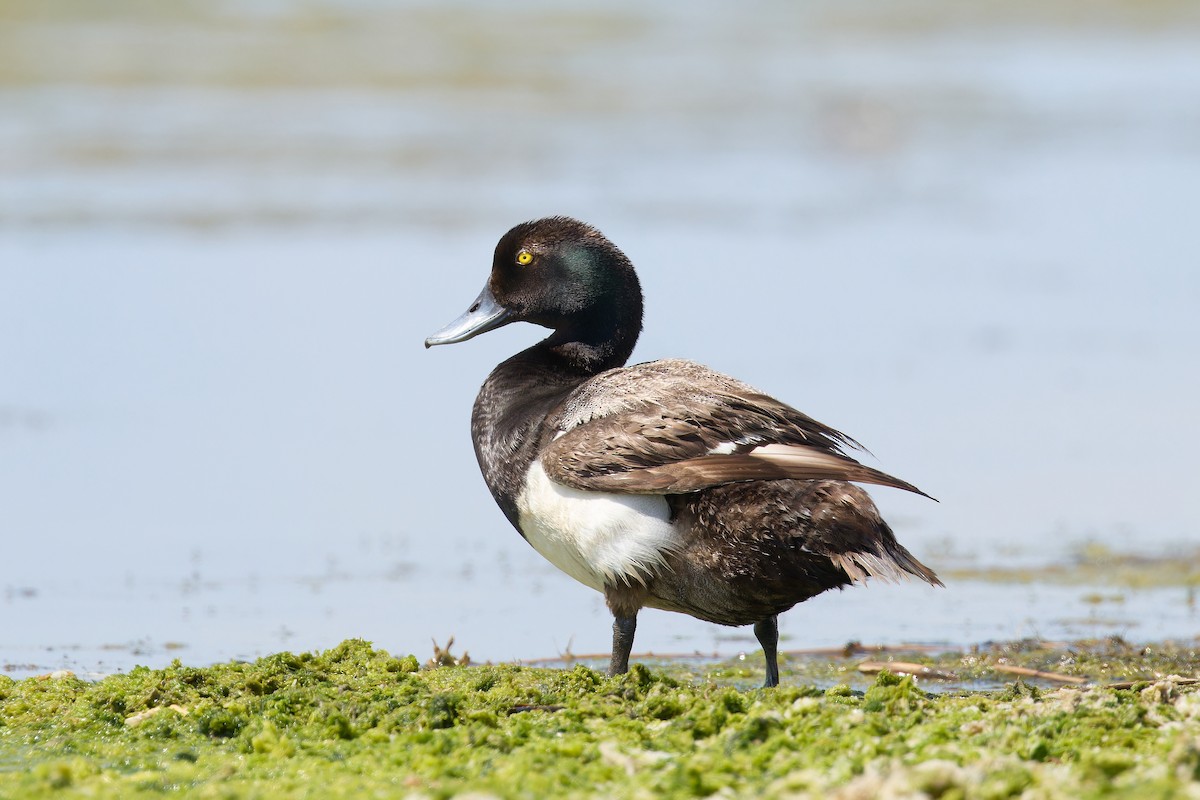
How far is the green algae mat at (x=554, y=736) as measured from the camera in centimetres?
419

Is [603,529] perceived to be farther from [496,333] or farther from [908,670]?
[496,333]

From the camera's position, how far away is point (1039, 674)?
6.43 metres

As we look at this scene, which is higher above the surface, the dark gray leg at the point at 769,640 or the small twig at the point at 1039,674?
the dark gray leg at the point at 769,640

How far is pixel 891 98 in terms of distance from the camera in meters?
25.3

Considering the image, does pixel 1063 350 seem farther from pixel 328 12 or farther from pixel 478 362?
pixel 328 12

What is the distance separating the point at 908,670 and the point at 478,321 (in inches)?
84.5

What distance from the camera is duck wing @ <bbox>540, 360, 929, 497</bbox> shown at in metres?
5.48

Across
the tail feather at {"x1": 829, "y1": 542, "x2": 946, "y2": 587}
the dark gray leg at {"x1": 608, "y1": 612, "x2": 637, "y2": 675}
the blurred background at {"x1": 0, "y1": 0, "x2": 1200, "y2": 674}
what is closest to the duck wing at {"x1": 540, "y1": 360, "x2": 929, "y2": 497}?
the tail feather at {"x1": 829, "y1": 542, "x2": 946, "y2": 587}

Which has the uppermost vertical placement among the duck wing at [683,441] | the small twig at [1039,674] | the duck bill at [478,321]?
the duck bill at [478,321]

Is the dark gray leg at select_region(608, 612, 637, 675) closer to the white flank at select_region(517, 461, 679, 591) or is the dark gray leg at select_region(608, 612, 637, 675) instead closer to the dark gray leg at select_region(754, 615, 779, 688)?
the white flank at select_region(517, 461, 679, 591)

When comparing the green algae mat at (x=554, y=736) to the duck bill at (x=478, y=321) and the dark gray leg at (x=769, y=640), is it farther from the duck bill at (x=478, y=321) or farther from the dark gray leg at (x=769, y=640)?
the duck bill at (x=478, y=321)

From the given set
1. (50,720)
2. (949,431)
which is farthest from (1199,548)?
(50,720)

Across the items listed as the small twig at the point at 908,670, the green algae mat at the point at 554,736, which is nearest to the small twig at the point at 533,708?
the green algae mat at the point at 554,736

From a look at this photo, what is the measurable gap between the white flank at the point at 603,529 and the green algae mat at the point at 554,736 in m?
0.35
